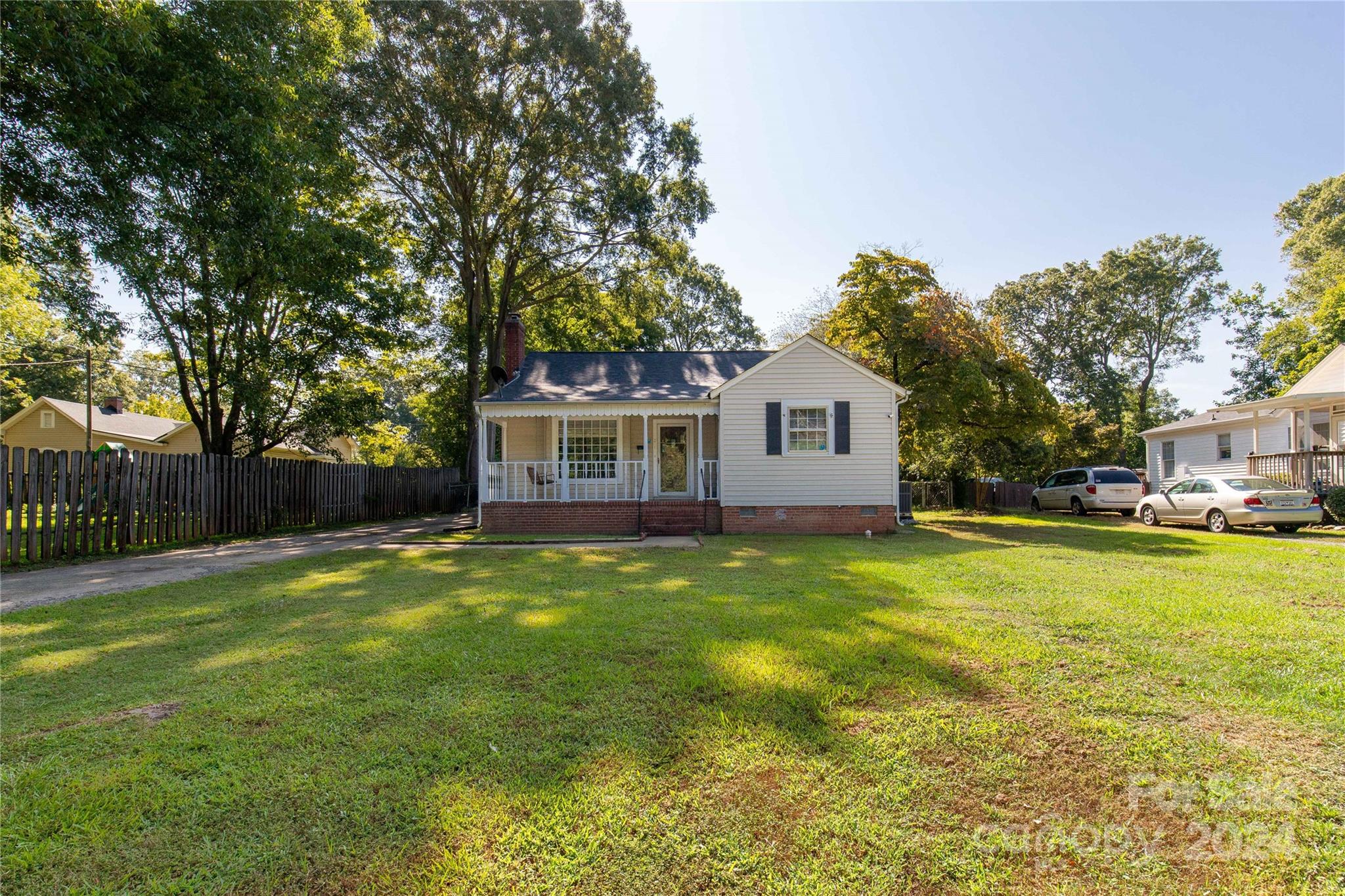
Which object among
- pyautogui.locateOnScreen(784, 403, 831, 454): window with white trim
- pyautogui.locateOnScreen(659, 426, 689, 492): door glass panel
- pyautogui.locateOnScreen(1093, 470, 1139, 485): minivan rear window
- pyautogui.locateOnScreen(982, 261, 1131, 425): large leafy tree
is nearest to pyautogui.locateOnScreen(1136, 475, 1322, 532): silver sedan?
pyautogui.locateOnScreen(1093, 470, 1139, 485): minivan rear window

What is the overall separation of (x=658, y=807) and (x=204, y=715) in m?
2.74

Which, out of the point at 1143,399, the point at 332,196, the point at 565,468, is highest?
the point at 332,196

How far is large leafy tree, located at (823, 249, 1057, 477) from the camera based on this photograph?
1517cm

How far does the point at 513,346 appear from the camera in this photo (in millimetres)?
16875

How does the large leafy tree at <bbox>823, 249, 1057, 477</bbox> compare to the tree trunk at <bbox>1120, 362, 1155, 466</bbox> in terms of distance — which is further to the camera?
the tree trunk at <bbox>1120, 362, 1155, 466</bbox>

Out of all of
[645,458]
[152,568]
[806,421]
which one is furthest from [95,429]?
[806,421]

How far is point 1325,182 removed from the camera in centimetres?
3008

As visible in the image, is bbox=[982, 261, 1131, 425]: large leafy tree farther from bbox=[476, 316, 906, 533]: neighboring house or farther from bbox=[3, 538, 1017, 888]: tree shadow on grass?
bbox=[3, 538, 1017, 888]: tree shadow on grass

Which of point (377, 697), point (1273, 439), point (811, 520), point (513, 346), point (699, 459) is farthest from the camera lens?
point (1273, 439)

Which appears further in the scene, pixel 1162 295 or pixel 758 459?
pixel 1162 295

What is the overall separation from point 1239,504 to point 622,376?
14.6 metres

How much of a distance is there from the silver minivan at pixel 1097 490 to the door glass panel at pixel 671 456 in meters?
13.3

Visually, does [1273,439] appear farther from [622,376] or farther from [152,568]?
[152,568]

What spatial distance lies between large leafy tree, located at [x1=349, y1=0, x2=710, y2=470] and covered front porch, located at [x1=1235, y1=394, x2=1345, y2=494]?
18.8 metres
